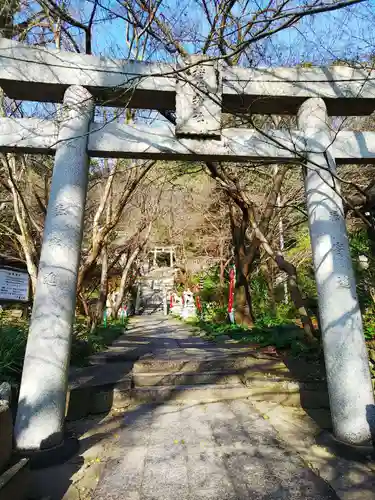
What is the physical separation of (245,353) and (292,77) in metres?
4.47

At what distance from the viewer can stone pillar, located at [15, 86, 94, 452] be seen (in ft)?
9.52

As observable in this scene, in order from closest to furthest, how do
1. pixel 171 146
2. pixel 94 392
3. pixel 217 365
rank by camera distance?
pixel 171 146, pixel 94 392, pixel 217 365

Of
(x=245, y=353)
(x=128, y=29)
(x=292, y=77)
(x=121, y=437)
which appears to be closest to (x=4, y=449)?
(x=121, y=437)

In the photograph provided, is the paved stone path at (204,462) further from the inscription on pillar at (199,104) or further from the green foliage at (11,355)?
the inscription on pillar at (199,104)

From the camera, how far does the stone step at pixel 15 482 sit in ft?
6.44

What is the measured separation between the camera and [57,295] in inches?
127

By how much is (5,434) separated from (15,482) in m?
0.39

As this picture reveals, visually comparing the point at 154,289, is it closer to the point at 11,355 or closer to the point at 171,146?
the point at 11,355

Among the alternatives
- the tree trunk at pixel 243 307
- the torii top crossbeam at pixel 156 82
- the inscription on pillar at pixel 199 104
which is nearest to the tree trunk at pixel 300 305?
the torii top crossbeam at pixel 156 82

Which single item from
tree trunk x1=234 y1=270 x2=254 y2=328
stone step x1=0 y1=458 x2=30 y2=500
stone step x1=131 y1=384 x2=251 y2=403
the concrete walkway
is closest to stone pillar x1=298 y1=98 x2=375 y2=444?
the concrete walkway

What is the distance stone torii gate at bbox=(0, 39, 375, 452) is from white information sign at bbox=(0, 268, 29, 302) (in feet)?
3.90

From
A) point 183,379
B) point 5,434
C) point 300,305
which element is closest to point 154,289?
point 300,305

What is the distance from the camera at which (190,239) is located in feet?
59.5

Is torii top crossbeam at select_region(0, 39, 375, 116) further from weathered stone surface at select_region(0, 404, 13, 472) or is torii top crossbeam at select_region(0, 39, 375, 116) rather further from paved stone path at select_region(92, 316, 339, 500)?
paved stone path at select_region(92, 316, 339, 500)
